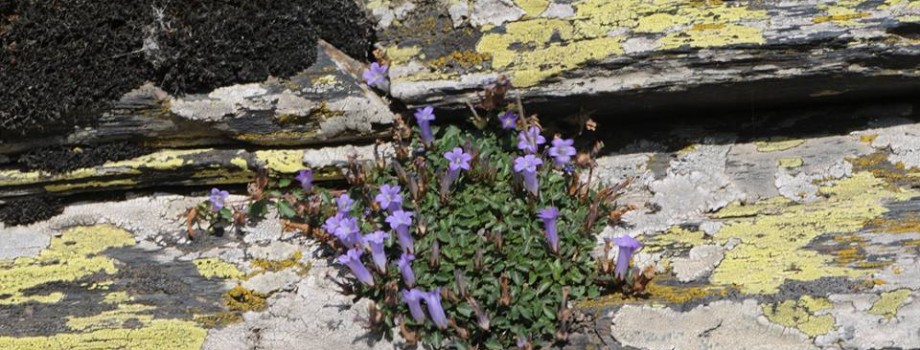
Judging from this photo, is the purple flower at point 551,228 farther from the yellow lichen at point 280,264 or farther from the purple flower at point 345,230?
the yellow lichen at point 280,264

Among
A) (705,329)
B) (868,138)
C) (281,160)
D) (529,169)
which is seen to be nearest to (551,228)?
(529,169)

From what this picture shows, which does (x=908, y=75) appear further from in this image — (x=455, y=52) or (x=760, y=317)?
(x=455, y=52)

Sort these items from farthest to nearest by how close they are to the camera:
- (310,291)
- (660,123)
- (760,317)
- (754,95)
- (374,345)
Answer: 1. (660,123)
2. (754,95)
3. (310,291)
4. (374,345)
5. (760,317)

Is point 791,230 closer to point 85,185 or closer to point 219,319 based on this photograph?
point 219,319

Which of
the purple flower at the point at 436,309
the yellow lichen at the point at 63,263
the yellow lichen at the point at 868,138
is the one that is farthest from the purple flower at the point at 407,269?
the yellow lichen at the point at 868,138

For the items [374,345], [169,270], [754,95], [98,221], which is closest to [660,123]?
[754,95]

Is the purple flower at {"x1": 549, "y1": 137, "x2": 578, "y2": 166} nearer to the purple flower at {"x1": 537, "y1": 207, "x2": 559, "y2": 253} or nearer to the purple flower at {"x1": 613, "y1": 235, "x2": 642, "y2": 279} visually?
the purple flower at {"x1": 537, "y1": 207, "x2": 559, "y2": 253}

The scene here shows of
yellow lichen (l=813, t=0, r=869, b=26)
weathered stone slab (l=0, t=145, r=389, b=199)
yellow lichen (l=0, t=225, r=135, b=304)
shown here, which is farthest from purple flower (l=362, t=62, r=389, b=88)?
yellow lichen (l=813, t=0, r=869, b=26)

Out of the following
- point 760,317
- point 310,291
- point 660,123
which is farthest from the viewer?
point 660,123
